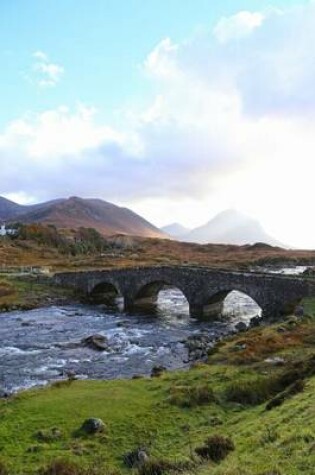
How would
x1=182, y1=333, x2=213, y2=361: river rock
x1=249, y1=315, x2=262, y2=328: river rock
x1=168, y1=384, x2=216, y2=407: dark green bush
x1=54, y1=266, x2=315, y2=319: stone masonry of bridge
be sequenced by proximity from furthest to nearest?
x1=54, y1=266, x2=315, y2=319: stone masonry of bridge → x1=249, y1=315, x2=262, y2=328: river rock → x1=182, y1=333, x2=213, y2=361: river rock → x1=168, y1=384, x2=216, y2=407: dark green bush

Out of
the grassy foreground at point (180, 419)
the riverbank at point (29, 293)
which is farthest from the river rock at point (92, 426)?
the riverbank at point (29, 293)

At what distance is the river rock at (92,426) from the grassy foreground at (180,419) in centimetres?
31

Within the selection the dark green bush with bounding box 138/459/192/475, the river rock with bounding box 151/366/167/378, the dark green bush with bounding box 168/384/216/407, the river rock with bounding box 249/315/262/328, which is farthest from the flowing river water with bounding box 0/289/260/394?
the dark green bush with bounding box 138/459/192/475

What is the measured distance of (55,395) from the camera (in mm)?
25672

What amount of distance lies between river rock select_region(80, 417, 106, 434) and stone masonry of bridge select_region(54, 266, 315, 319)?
35.2 meters

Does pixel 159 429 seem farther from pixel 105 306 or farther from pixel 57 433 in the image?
pixel 105 306

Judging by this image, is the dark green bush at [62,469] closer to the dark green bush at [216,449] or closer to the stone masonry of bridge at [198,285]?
the dark green bush at [216,449]

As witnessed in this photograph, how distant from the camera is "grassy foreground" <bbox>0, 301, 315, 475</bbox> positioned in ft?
51.5

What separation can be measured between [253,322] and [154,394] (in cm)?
2826

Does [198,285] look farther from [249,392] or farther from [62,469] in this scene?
[62,469]

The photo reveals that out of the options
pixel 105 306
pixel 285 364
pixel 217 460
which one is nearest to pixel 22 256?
pixel 105 306

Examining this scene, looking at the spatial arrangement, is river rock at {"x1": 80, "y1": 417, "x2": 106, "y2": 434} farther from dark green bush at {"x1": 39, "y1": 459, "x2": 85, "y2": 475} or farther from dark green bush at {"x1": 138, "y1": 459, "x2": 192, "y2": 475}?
dark green bush at {"x1": 138, "y1": 459, "x2": 192, "y2": 475}

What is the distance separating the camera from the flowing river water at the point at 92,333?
35344mm

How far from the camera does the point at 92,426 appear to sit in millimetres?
20625
